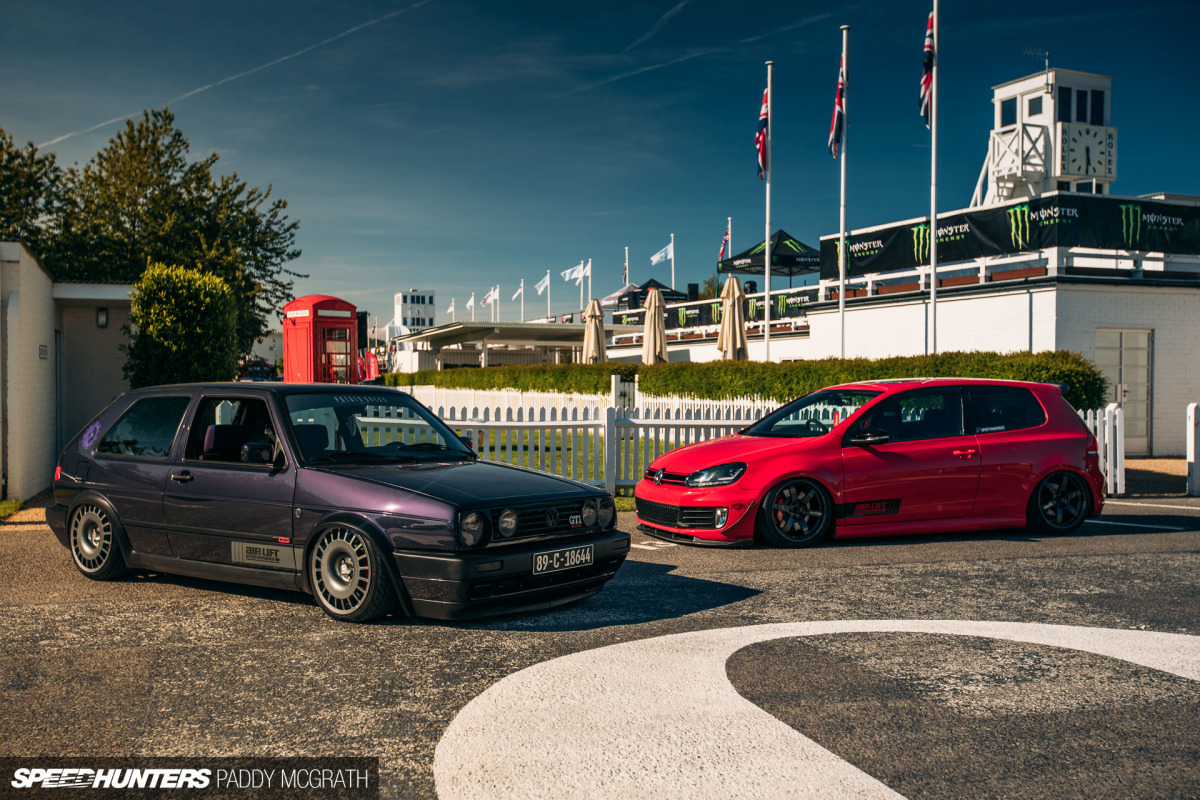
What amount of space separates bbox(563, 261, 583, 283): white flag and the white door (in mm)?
41980

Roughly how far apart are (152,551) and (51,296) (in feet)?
32.7

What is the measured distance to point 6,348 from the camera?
10.8 m

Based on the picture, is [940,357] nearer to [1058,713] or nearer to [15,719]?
[1058,713]

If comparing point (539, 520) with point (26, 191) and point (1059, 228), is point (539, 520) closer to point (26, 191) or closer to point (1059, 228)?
point (1059, 228)

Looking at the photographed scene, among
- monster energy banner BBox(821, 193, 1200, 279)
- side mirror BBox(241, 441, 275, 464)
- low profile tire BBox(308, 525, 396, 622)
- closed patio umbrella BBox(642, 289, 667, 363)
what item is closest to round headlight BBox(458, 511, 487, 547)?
low profile tire BBox(308, 525, 396, 622)

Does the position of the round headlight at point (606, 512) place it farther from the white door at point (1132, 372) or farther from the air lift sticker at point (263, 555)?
the white door at point (1132, 372)

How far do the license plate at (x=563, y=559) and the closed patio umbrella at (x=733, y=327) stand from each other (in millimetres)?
19290

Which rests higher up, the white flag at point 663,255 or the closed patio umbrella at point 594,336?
the white flag at point 663,255

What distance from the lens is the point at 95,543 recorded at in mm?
6773

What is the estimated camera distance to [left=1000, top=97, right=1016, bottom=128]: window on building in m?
42.4

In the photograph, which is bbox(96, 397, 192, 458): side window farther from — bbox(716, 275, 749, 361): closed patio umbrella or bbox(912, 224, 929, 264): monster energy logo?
bbox(912, 224, 929, 264): monster energy logo

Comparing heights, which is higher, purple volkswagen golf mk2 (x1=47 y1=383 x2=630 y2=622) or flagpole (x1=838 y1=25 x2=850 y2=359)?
flagpole (x1=838 y1=25 x2=850 y2=359)

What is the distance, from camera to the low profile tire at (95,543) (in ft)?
22.0

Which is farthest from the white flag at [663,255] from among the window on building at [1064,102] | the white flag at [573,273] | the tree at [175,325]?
the tree at [175,325]
